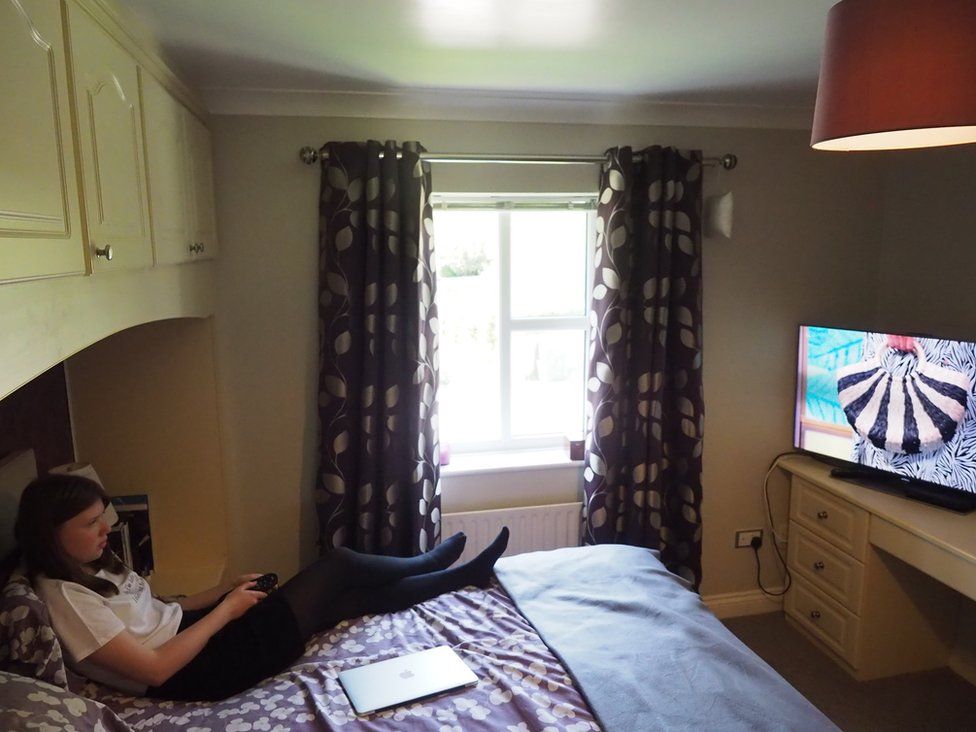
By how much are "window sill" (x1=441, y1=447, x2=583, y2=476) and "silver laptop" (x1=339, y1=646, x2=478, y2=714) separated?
111cm

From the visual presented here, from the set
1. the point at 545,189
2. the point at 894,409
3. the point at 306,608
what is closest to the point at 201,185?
the point at 545,189

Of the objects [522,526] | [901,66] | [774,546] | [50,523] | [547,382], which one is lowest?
[774,546]

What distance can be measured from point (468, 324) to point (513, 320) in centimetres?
21

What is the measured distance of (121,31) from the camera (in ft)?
5.18

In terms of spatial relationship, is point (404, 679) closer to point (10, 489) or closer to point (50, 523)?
point (50, 523)

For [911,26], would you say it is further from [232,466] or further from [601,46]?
[232,466]

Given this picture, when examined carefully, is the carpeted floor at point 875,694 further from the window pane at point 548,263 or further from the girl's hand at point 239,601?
the girl's hand at point 239,601

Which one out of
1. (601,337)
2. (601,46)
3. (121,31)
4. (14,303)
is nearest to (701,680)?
(601,337)

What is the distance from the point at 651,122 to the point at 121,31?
206 cm

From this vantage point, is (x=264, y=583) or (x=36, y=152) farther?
(x=264, y=583)

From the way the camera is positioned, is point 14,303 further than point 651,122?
No

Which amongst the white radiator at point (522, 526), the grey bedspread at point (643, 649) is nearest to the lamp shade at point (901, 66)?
the grey bedspread at point (643, 649)

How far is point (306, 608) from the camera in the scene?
205 centimetres

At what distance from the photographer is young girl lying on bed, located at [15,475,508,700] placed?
1.68 metres
